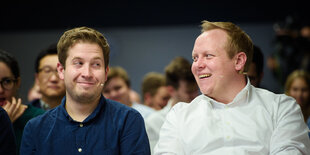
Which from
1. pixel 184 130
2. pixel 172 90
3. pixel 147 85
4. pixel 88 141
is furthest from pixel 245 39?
pixel 147 85

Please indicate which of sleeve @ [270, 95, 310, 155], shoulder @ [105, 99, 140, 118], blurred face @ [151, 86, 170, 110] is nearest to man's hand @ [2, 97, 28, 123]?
shoulder @ [105, 99, 140, 118]

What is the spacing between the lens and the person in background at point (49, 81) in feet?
10.8

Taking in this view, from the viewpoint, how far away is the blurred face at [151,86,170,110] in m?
4.88

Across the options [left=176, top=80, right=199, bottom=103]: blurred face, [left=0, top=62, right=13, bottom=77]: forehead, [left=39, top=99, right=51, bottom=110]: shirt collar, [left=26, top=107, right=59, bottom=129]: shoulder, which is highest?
[left=0, top=62, right=13, bottom=77]: forehead

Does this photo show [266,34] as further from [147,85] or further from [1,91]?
[1,91]

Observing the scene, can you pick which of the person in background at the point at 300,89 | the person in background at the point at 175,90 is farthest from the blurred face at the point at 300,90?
the person in background at the point at 175,90

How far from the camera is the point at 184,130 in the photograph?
2287 millimetres

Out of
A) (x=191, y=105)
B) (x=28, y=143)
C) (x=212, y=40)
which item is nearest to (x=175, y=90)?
(x=191, y=105)

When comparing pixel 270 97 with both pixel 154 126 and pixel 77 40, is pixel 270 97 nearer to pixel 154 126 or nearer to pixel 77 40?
pixel 77 40

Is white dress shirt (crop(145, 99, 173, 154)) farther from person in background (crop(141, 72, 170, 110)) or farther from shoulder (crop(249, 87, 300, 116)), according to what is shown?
person in background (crop(141, 72, 170, 110))

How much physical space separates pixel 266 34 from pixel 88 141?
19.1 feet

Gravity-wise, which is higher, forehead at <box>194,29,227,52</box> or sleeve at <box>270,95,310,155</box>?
forehead at <box>194,29,227,52</box>

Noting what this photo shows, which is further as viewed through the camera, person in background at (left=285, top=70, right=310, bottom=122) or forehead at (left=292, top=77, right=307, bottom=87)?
forehead at (left=292, top=77, right=307, bottom=87)

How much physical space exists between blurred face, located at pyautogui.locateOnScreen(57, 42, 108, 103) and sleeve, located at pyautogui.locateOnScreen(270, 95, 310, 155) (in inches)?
41.6
